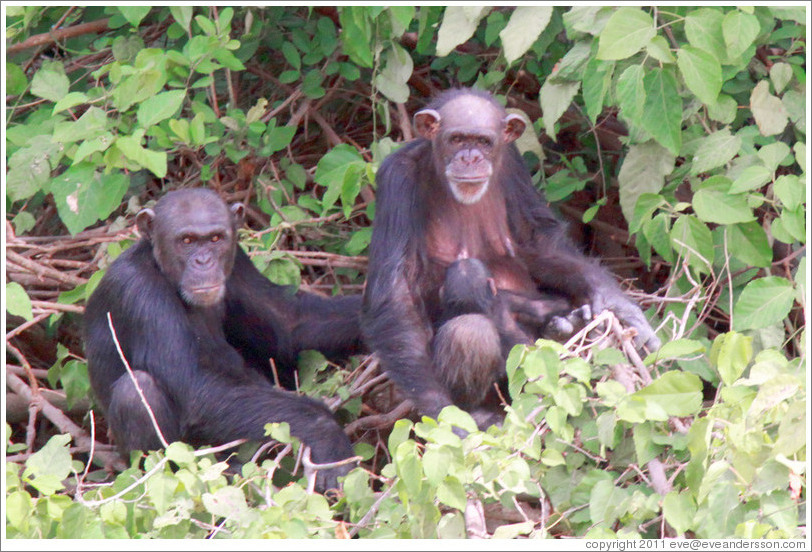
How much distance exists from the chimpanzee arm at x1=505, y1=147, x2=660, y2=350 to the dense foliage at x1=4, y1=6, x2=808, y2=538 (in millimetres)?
232

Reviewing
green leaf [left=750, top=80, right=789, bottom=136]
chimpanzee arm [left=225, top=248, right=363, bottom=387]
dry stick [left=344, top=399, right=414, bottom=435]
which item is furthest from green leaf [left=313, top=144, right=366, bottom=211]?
green leaf [left=750, top=80, right=789, bottom=136]

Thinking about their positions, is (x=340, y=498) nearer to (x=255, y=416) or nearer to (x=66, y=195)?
(x=255, y=416)

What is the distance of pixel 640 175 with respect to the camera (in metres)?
5.80

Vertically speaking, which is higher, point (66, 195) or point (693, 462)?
point (66, 195)

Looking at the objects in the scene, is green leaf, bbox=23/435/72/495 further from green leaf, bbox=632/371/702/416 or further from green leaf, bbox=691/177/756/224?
green leaf, bbox=691/177/756/224

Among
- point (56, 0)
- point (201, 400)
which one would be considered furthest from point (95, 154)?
point (201, 400)

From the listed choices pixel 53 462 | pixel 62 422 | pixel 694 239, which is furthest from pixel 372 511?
pixel 62 422

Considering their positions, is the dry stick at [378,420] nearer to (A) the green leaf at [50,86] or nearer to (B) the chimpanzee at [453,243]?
(B) the chimpanzee at [453,243]

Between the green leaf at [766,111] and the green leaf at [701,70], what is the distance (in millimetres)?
722

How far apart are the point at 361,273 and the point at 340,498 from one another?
2.54 meters

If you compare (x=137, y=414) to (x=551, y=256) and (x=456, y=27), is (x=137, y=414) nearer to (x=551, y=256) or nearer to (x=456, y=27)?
(x=551, y=256)

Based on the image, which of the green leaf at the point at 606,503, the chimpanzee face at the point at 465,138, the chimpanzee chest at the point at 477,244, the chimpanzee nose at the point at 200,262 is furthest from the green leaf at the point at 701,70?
the chimpanzee nose at the point at 200,262

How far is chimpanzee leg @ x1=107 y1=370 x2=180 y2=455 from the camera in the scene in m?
5.59

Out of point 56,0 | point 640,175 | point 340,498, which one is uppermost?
point 56,0
